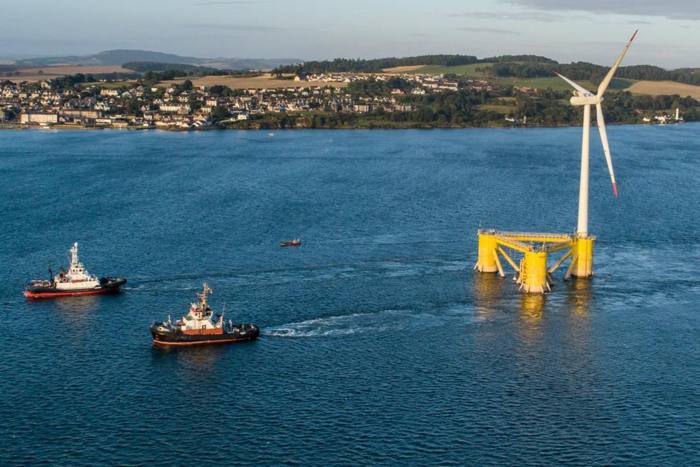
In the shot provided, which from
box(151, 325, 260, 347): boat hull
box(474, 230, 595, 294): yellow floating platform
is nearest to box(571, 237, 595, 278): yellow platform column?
box(474, 230, 595, 294): yellow floating platform

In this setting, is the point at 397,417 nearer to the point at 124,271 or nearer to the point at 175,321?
the point at 175,321

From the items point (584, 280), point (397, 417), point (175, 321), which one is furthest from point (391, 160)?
point (397, 417)

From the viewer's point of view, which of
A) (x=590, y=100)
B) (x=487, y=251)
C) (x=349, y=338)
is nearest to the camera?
(x=349, y=338)

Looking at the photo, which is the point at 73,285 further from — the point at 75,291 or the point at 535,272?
the point at 535,272

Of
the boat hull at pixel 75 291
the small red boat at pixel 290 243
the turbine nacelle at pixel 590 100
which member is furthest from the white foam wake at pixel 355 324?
the turbine nacelle at pixel 590 100

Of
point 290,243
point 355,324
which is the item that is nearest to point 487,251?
point 355,324

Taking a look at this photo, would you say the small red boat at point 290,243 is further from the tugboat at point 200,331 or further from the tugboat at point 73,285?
the tugboat at point 200,331
